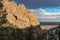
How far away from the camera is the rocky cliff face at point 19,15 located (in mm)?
6926

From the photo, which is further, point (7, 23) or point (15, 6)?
point (15, 6)

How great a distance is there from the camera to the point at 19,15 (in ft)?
23.6

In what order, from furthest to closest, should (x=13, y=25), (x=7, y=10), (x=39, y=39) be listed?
(x=7, y=10), (x=13, y=25), (x=39, y=39)

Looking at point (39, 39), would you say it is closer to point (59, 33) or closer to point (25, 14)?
point (59, 33)

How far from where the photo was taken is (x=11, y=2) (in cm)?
733

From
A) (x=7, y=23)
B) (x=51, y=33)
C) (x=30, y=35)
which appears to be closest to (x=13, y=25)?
(x=7, y=23)

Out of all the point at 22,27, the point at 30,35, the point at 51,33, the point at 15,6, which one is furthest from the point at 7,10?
the point at 51,33

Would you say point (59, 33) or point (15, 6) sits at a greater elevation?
point (15, 6)

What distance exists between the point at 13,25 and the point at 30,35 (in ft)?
2.14

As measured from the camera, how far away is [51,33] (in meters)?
6.28

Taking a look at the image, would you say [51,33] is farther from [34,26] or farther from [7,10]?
[7,10]

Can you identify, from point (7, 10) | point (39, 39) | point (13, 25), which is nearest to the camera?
point (39, 39)

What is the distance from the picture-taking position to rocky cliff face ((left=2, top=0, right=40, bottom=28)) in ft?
22.7

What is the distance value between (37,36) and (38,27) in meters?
0.46
